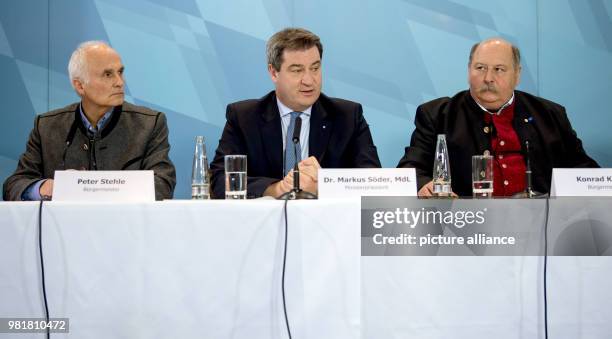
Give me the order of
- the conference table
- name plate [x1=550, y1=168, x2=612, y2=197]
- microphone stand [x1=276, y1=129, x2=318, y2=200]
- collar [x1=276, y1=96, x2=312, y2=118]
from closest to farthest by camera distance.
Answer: the conference table → name plate [x1=550, y1=168, x2=612, y2=197] → microphone stand [x1=276, y1=129, x2=318, y2=200] → collar [x1=276, y1=96, x2=312, y2=118]

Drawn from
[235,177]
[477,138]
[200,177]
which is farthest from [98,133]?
[477,138]

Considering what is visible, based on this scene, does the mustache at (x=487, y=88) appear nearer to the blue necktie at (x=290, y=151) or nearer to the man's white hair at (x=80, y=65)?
the blue necktie at (x=290, y=151)

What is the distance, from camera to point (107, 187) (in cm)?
242

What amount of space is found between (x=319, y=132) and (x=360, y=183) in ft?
3.99

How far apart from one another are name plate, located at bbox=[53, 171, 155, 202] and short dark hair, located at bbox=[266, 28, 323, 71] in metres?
1.37

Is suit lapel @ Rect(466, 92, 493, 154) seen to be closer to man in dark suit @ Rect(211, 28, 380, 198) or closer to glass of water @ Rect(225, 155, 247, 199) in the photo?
man in dark suit @ Rect(211, 28, 380, 198)

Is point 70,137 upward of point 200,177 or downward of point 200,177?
upward

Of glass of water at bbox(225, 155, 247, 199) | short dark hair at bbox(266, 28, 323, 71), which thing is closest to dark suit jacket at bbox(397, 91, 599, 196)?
short dark hair at bbox(266, 28, 323, 71)

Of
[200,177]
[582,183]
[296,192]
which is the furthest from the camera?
[200,177]

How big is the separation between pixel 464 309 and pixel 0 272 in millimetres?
1461

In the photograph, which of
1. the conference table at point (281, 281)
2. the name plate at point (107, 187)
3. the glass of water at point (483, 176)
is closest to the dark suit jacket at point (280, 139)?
the glass of water at point (483, 176)

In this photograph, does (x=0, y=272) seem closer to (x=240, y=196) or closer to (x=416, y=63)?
(x=240, y=196)

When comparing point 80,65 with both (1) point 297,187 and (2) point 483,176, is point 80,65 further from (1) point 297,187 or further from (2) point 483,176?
(2) point 483,176

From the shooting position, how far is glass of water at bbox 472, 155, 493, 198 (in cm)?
272
